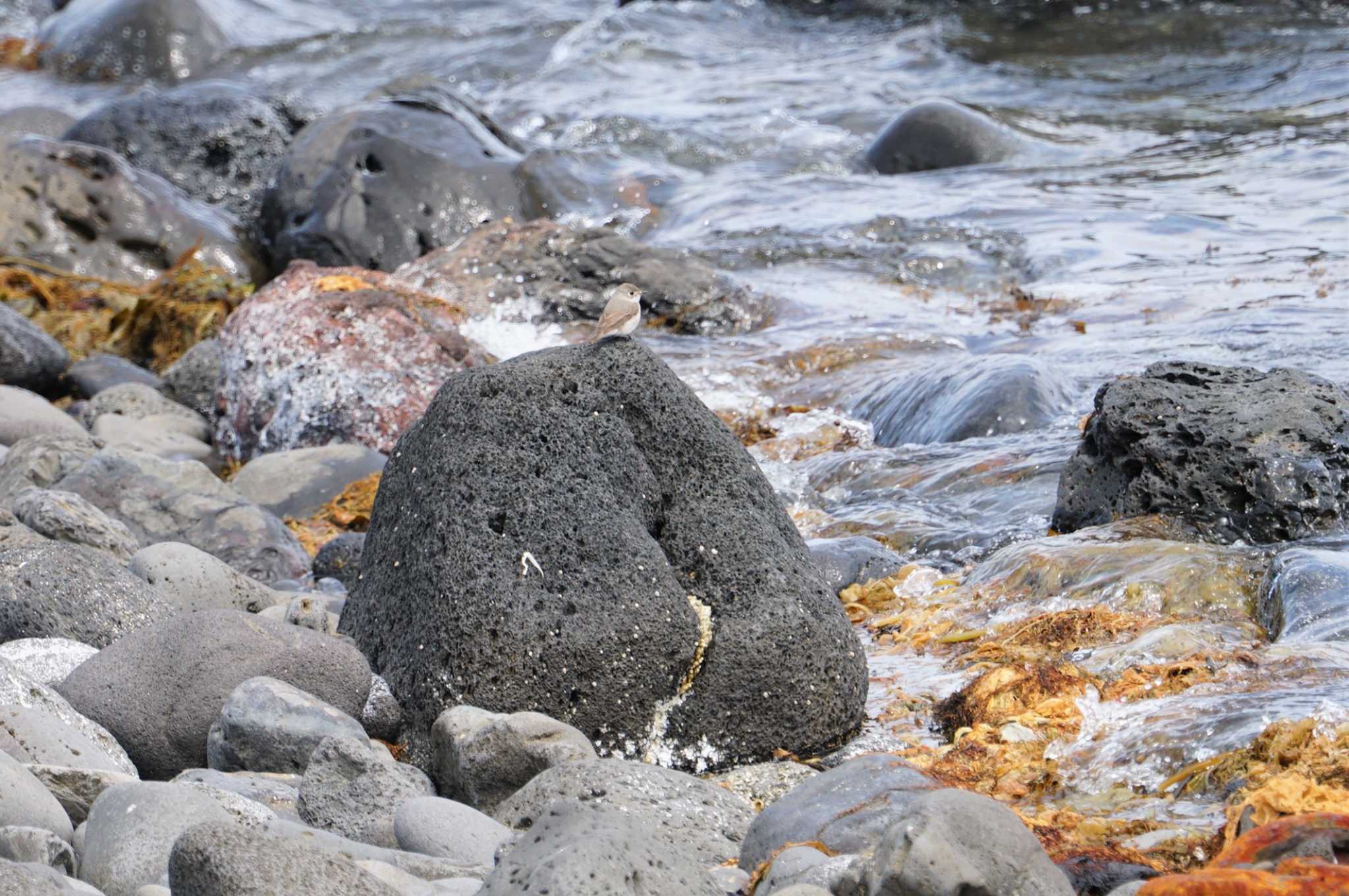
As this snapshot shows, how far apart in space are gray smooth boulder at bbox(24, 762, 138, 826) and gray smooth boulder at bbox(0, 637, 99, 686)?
870 mm

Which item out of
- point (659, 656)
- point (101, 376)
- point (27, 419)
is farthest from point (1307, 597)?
point (101, 376)

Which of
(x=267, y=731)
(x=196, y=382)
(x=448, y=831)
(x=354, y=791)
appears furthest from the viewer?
(x=196, y=382)

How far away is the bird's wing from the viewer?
448cm

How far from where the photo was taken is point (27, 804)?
326 centimetres

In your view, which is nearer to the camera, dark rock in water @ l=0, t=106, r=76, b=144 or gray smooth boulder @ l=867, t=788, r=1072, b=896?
gray smooth boulder @ l=867, t=788, r=1072, b=896

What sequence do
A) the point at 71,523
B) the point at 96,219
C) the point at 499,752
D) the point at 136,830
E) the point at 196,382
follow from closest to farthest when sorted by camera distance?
the point at 136,830
the point at 499,752
the point at 71,523
the point at 196,382
the point at 96,219

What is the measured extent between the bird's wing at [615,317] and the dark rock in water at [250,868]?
2.08 metres

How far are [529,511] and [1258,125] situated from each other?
1251cm

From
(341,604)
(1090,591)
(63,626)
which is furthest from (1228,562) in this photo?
(63,626)

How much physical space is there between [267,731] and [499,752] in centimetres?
66

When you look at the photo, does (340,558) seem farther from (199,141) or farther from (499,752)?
(199,141)

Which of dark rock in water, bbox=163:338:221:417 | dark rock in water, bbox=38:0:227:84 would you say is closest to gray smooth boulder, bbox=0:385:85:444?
dark rock in water, bbox=163:338:221:417

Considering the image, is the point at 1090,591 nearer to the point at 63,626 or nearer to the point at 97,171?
the point at 63,626

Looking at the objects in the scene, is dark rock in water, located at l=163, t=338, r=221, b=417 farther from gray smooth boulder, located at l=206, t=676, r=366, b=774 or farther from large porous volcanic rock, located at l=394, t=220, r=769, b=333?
gray smooth boulder, located at l=206, t=676, r=366, b=774
